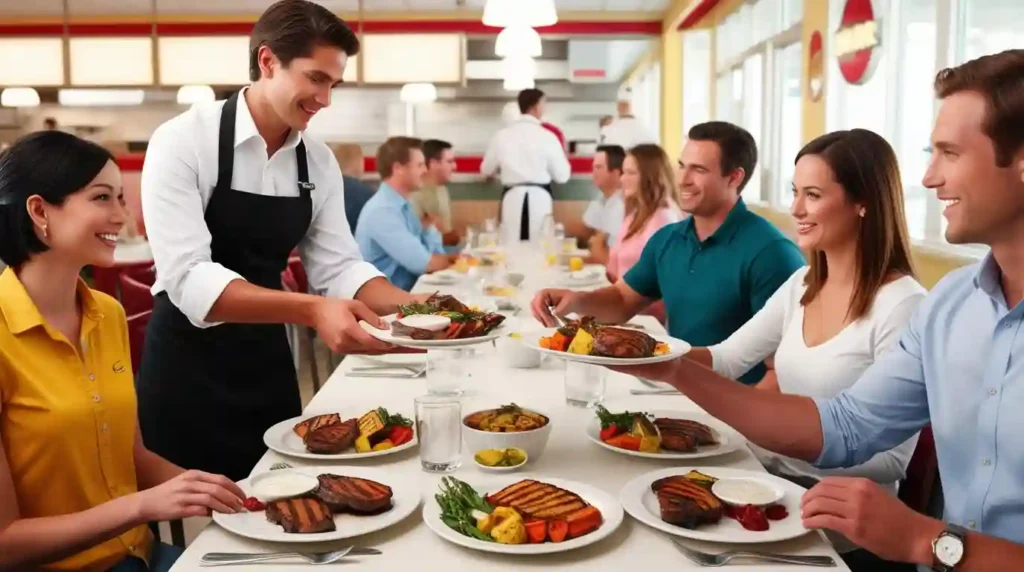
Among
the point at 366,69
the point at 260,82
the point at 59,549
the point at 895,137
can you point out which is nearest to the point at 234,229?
the point at 260,82

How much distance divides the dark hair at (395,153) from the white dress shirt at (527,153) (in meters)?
2.43

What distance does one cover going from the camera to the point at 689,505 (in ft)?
4.31

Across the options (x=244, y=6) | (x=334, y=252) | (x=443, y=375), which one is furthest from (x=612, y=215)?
(x=244, y=6)

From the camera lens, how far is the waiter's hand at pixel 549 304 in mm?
2527

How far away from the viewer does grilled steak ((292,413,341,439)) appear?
1.74 m

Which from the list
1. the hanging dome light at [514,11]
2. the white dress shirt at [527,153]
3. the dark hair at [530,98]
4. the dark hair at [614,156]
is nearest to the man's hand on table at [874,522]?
the hanging dome light at [514,11]

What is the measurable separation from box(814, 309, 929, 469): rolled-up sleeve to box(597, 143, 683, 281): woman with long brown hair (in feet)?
8.71

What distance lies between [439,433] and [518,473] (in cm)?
15

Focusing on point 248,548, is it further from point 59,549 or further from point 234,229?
point 234,229

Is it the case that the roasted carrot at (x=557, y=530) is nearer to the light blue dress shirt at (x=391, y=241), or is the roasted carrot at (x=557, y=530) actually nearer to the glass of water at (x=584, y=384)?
the glass of water at (x=584, y=384)

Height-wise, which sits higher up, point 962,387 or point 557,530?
point 962,387

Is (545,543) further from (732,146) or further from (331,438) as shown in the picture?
(732,146)

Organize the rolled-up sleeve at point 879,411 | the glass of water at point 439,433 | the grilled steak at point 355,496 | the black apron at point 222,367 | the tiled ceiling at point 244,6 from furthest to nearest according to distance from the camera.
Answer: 1. the tiled ceiling at point 244,6
2. the black apron at point 222,367
3. the rolled-up sleeve at point 879,411
4. the glass of water at point 439,433
5. the grilled steak at point 355,496

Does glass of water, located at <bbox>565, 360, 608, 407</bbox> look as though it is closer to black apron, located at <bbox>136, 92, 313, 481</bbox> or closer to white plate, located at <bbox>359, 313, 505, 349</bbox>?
white plate, located at <bbox>359, 313, 505, 349</bbox>
